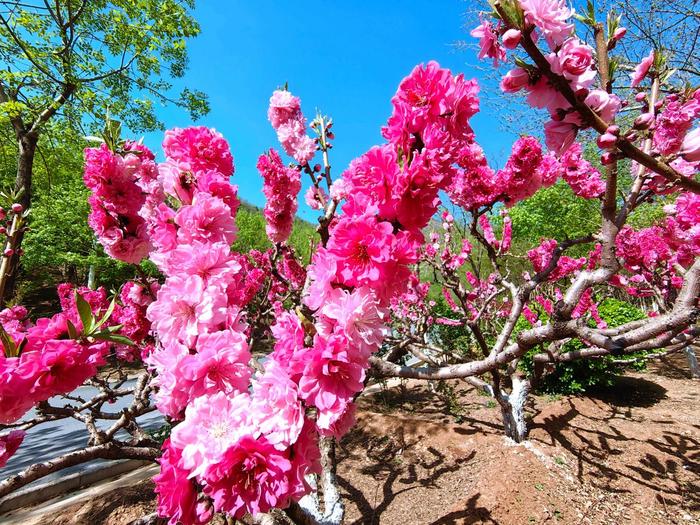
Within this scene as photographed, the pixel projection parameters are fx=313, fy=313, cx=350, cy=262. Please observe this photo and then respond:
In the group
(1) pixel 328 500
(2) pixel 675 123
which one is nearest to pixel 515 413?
(1) pixel 328 500

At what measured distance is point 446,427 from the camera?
548 centimetres

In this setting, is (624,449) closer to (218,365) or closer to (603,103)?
(603,103)

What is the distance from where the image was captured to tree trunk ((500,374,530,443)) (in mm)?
4336

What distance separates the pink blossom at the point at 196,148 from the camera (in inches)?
66.6

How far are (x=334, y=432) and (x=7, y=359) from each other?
45.8 inches

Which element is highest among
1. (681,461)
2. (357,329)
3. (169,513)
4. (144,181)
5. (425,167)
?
(144,181)

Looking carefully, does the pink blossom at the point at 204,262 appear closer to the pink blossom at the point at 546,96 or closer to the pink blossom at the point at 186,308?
the pink blossom at the point at 186,308

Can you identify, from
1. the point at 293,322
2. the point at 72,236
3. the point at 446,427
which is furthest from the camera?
the point at 72,236

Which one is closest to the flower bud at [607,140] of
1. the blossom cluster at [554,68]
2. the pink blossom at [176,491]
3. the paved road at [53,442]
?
the blossom cluster at [554,68]

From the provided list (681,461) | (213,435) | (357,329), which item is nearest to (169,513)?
(213,435)

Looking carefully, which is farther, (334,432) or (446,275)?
(446,275)

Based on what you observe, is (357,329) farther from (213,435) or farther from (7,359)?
(7,359)

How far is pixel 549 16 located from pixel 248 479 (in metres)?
1.69

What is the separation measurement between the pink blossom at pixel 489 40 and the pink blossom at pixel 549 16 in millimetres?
155
